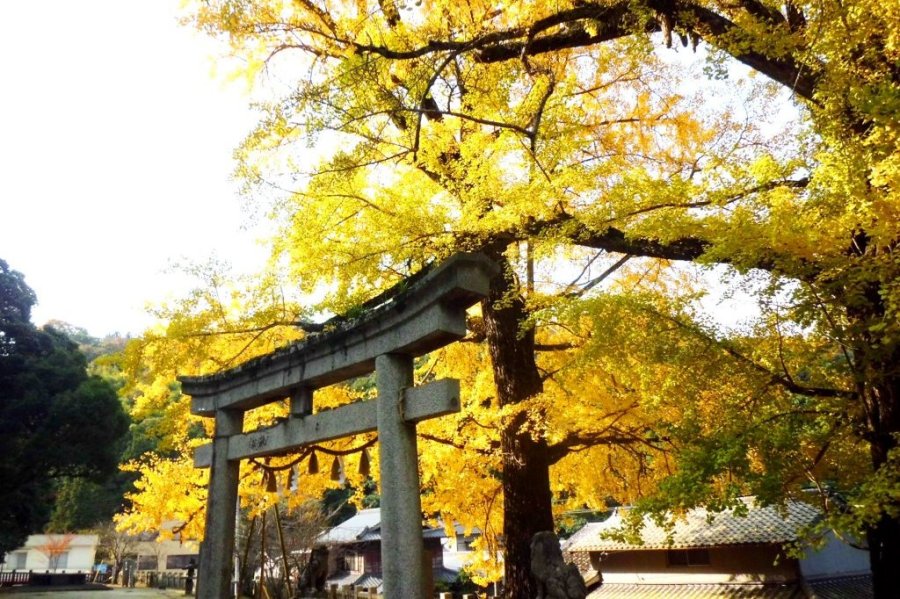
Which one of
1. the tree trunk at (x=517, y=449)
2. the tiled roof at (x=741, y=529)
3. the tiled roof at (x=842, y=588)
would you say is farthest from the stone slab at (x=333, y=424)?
the tiled roof at (x=842, y=588)

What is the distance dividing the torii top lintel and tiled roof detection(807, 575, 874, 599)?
14781 millimetres

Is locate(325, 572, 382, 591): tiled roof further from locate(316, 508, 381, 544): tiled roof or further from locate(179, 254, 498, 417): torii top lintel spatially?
locate(179, 254, 498, 417): torii top lintel

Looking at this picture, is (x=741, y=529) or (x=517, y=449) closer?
(x=517, y=449)

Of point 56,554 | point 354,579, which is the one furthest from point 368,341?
point 56,554

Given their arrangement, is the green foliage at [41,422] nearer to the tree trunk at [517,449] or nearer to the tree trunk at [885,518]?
the tree trunk at [517,449]

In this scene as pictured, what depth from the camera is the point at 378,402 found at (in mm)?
6660

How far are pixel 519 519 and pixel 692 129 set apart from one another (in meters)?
7.71

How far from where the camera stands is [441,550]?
33938 mm

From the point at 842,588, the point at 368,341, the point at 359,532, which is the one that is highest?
the point at 368,341

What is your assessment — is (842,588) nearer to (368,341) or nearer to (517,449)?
(517,449)

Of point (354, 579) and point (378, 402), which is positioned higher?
point (378, 402)

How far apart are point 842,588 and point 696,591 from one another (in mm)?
3797

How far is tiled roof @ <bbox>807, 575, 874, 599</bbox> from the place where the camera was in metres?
15.6

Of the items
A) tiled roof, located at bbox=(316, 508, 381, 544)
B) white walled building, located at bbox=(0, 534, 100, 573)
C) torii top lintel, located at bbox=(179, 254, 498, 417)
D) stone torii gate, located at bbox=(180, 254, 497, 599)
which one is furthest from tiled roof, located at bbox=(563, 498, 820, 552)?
white walled building, located at bbox=(0, 534, 100, 573)
